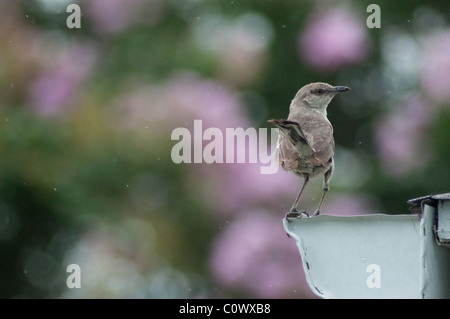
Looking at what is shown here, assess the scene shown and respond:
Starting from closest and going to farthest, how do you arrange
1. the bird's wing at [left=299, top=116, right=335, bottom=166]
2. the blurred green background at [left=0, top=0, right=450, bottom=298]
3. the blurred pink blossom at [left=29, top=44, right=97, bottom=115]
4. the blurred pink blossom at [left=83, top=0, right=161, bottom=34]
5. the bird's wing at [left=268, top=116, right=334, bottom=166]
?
the bird's wing at [left=268, top=116, right=334, bottom=166]
the bird's wing at [left=299, top=116, right=335, bottom=166]
the blurred green background at [left=0, top=0, right=450, bottom=298]
the blurred pink blossom at [left=29, top=44, right=97, bottom=115]
the blurred pink blossom at [left=83, top=0, right=161, bottom=34]

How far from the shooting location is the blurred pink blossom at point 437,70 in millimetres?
4316

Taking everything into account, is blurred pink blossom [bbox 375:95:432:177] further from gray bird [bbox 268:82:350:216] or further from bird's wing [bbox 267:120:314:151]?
bird's wing [bbox 267:120:314:151]

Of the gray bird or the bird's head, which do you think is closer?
the gray bird

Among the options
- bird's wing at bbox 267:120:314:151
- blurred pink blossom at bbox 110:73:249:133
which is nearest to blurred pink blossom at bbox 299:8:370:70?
blurred pink blossom at bbox 110:73:249:133

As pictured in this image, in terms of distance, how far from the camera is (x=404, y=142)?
4332 mm

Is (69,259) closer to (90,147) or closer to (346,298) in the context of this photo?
(90,147)

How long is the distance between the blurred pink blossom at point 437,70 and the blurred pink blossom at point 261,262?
3.24 ft

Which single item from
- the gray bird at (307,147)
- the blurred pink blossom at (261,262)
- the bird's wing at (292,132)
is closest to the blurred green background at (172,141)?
the blurred pink blossom at (261,262)

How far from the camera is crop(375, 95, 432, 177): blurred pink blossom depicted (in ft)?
14.2

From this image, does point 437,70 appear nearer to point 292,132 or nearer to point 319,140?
point 319,140

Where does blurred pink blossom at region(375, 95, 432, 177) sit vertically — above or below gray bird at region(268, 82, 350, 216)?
above

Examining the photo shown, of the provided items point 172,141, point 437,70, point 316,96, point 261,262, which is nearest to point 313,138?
point 316,96

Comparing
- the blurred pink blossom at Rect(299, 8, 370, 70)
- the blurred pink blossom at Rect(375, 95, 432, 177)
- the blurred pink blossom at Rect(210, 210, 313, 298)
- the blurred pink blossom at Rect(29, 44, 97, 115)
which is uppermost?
the blurred pink blossom at Rect(299, 8, 370, 70)

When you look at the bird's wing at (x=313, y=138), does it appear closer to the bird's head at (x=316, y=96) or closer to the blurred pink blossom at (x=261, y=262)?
the bird's head at (x=316, y=96)
